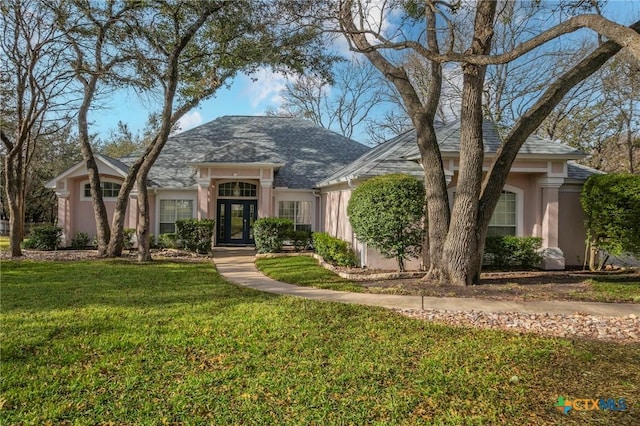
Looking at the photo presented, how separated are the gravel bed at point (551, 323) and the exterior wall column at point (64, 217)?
1605 cm

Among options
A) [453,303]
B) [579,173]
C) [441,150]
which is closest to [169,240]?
[441,150]

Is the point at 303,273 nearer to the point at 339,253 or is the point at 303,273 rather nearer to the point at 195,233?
the point at 339,253

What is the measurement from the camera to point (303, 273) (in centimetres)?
1060

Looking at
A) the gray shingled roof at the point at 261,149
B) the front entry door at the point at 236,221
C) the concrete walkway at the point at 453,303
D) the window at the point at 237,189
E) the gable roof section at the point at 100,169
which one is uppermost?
the gray shingled roof at the point at 261,149

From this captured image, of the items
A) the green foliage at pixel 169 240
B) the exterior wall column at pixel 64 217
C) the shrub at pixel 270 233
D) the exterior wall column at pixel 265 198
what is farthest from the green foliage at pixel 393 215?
the exterior wall column at pixel 64 217

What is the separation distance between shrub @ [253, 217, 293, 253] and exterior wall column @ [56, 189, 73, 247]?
875 cm

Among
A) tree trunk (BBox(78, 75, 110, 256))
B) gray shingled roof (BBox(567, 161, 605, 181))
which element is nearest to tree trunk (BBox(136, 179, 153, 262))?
tree trunk (BBox(78, 75, 110, 256))

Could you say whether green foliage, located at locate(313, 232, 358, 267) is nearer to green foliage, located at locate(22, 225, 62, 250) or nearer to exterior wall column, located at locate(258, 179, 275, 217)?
exterior wall column, located at locate(258, 179, 275, 217)

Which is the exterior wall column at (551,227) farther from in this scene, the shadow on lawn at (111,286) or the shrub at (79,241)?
the shrub at (79,241)

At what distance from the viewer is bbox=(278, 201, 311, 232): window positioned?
18.5 metres

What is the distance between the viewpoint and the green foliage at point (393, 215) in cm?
1020

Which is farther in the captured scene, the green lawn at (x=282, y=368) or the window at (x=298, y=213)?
the window at (x=298, y=213)

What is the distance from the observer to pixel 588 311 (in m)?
6.93

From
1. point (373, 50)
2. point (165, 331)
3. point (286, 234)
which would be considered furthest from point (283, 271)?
point (373, 50)
